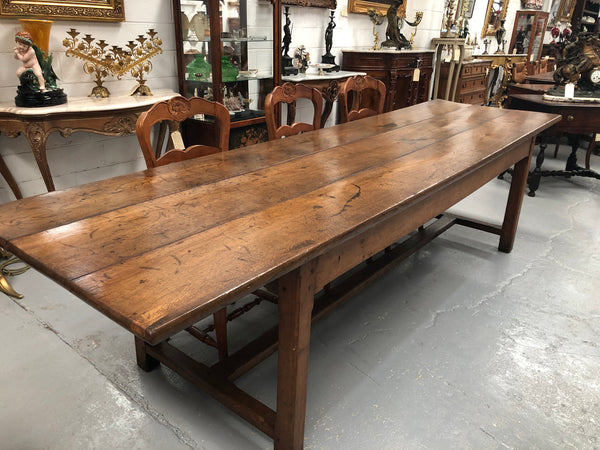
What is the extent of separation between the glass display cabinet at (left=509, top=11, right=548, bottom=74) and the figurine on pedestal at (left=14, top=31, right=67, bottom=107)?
330 inches

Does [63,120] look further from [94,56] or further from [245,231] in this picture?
[245,231]

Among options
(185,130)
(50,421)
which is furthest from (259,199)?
(185,130)

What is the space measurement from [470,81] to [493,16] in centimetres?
218

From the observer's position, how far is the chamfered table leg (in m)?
2.57

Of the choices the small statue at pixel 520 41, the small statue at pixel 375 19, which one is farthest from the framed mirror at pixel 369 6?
the small statue at pixel 520 41

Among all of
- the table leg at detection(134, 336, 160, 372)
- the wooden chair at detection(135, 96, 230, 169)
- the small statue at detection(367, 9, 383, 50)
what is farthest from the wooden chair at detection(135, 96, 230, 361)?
the small statue at detection(367, 9, 383, 50)

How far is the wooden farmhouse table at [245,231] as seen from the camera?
2.87 ft

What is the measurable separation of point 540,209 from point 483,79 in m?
4.04

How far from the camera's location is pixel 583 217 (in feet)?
11.0

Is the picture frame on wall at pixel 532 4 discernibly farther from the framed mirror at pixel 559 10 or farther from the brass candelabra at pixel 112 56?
the brass candelabra at pixel 112 56

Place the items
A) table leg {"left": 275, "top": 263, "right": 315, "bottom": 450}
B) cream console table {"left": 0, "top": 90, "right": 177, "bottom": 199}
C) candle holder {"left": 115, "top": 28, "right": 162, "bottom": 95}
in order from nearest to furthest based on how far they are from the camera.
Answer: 1. table leg {"left": 275, "top": 263, "right": 315, "bottom": 450}
2. cream console table {"left": 0, "top": 90, "right": 177, "bottom": 199}
3. candle holder {"left": 115, "top": 28, "right": 162, "bottom": 95}

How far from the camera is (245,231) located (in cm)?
109

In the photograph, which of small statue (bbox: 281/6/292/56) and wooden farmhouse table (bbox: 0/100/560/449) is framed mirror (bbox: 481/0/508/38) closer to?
small statue (bbox: 281/6/292/56)

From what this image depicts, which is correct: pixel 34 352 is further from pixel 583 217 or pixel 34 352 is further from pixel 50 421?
pixel 583 217
